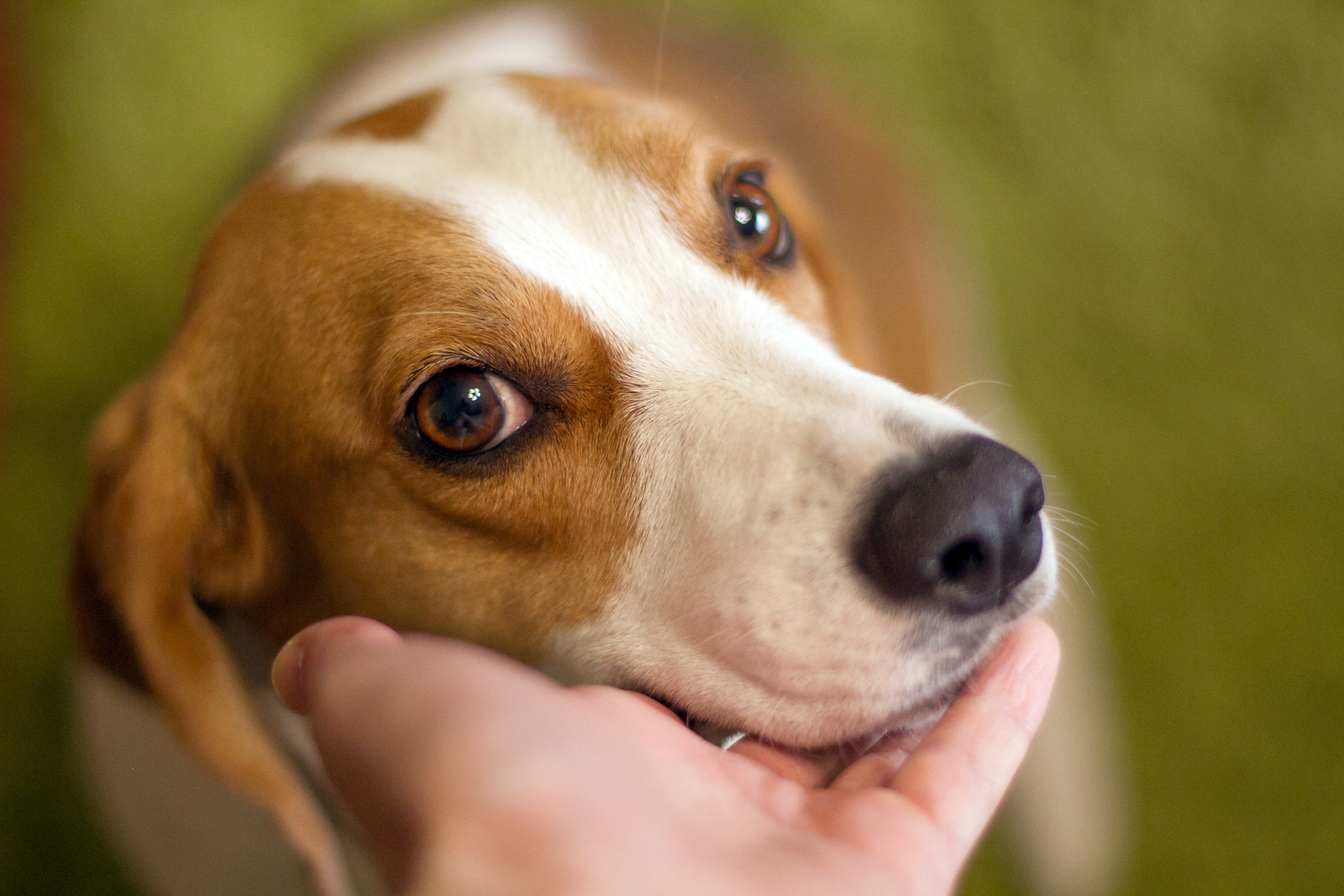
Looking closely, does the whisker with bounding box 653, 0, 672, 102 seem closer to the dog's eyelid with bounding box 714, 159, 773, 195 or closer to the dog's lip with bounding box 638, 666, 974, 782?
the dog's eyelid with bounding box 714, 159, 773, 195

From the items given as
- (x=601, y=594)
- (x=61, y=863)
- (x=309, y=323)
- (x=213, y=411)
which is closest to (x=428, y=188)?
(x=309, y=323)

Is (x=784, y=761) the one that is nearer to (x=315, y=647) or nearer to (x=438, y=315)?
(x=315, y=647)

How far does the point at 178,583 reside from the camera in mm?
1579

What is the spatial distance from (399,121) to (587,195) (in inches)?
16.1

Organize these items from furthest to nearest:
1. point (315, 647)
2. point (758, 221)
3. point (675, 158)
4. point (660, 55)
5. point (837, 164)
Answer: point (837, 164)
point (660, 55)
point (758, 221)
point (675, 158)
point (315, 647)

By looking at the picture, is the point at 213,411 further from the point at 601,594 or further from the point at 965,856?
the point at 965,856

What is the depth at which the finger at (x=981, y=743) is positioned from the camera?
4.25ft

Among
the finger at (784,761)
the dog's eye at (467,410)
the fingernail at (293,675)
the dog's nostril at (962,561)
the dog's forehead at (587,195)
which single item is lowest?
the finger at (784,761)

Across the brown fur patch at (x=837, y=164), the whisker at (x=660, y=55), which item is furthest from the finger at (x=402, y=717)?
the brown fur patch at (x=837, y=164)

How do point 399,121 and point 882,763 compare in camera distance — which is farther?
point 399,121

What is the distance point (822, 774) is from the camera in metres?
1.42

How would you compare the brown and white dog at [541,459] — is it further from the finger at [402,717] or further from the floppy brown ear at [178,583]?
the finger at [402,717]

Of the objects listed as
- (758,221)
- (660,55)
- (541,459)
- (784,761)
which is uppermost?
(660,55)

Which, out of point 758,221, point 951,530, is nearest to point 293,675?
point 951,530
